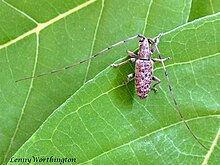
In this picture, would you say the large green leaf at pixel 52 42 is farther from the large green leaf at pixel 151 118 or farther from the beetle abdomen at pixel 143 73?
the large green leaf at pixel 151 118

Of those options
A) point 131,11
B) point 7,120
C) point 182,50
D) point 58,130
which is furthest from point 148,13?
point 7,120

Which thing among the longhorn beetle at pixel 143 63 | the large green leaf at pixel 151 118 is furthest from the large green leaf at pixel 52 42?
the large green leaf at pixel 151 118

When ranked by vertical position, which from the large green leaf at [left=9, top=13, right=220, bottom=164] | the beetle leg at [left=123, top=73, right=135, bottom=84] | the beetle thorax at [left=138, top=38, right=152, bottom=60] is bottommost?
the large green leaf at [left=9, top=13, right=220, bottom=164]

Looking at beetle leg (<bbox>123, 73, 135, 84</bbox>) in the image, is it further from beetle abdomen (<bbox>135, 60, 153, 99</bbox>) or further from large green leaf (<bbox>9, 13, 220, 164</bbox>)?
large green leaf (<bbox>9, 13, 220, 164</bbox>)

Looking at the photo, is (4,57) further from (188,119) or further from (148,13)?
(188,119)

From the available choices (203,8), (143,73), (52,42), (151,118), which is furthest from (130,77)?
(203,8)

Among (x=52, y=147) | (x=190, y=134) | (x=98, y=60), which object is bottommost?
(x=190, y=134)

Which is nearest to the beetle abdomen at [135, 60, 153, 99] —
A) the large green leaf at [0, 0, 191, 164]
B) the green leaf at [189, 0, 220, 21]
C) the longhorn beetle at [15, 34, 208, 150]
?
the longhorn beetle at [15, 34, 208, 150]
